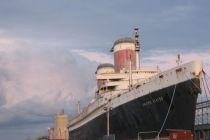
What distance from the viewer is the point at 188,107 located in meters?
35.7

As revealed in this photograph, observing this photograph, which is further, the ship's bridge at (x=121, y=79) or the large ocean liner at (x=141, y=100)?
the ship's bridge at (x=121, y=79)

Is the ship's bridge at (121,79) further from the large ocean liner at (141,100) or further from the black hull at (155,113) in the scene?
the black hull at (155,113)

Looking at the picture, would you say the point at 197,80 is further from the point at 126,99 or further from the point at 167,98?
the point at 126,99

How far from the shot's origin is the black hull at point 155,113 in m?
35.8

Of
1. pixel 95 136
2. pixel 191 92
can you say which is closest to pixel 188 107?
pixel 191 92

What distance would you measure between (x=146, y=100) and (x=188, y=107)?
17.8 feet

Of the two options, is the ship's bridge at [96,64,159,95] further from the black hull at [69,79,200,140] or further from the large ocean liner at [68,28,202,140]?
the black hull at [69,79,200,140]

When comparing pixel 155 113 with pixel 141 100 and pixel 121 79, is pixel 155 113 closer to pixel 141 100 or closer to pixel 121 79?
pixel 141 100

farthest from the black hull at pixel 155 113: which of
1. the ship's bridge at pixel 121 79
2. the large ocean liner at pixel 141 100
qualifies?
the ship's bridge at pixel 121 79

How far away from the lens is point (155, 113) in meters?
39.1

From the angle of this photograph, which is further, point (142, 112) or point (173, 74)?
point (142, 112)

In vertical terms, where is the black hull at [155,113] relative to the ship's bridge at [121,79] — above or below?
below

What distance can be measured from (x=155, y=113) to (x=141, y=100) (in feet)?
8.08

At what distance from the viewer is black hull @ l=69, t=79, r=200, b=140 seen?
1408 inches
